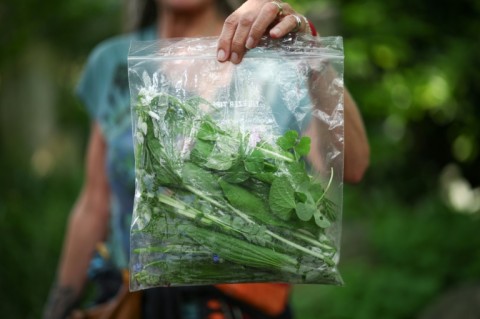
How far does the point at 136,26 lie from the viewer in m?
2.55

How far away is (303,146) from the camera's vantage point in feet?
4.85

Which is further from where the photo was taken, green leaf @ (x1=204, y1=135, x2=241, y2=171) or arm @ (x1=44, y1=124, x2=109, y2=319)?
arm @ (x1=44, y1=124, x2=109, y2=319)

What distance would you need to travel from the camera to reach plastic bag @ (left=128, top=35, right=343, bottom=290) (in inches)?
57.3

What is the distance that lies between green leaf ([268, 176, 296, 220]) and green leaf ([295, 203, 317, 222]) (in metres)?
0.01

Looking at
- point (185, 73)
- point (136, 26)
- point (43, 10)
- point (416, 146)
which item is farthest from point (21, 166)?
point (185, 73)

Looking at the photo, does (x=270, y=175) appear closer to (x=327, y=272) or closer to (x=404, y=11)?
(x=327, y=272)

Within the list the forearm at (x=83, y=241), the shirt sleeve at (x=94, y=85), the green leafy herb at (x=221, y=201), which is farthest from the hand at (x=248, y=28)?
the forearm at (x=83, y=241)

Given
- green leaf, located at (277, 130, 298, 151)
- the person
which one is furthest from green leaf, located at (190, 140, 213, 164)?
the person

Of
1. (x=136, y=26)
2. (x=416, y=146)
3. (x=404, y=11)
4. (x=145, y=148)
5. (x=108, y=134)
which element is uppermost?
(x=145, y=148)

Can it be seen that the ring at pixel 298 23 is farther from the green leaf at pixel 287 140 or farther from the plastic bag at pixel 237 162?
the green leaf at pixel 287 140

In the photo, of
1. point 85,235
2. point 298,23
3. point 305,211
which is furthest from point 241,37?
point 85,235

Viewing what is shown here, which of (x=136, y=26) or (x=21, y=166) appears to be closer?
(x=136, y=26)

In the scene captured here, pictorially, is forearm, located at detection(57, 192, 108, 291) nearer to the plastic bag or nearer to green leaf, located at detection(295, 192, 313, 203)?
the plastic bag

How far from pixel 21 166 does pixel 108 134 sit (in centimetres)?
465
